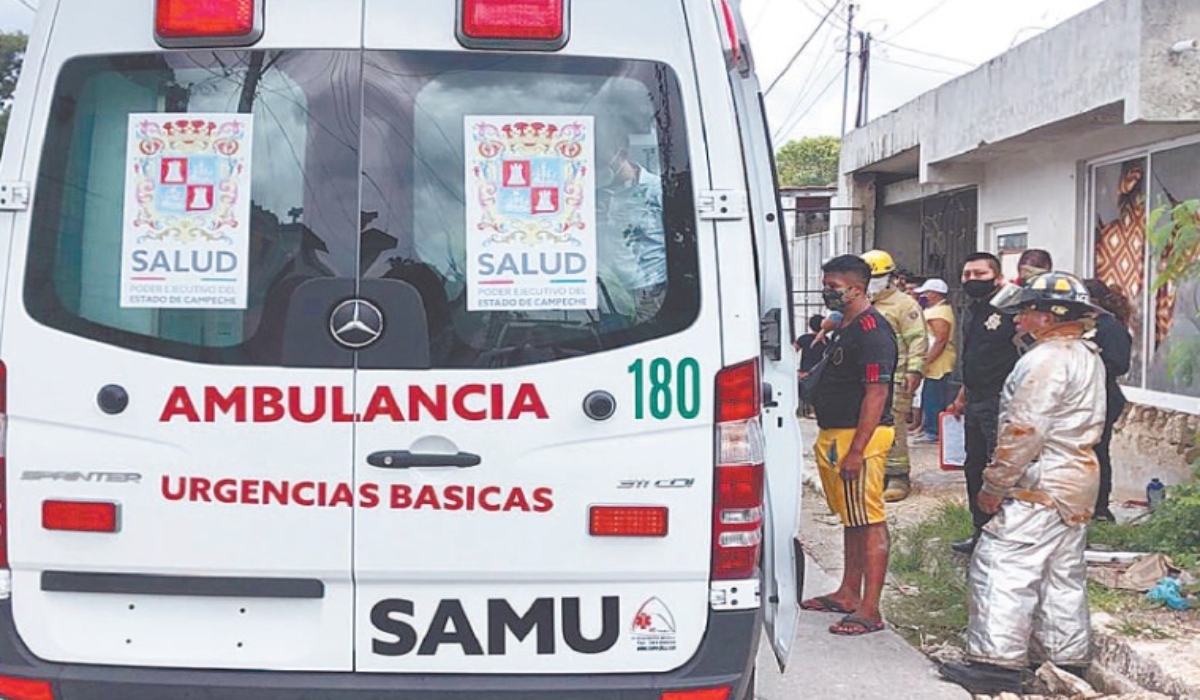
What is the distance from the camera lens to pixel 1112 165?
31.4ft

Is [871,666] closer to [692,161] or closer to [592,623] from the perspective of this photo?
[592,623]

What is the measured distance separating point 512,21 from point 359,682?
1670 millimetres

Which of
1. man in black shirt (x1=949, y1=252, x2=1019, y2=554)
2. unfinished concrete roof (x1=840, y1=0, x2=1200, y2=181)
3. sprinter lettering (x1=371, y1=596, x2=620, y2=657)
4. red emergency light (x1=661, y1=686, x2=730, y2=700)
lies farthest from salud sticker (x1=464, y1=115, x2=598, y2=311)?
unfinished concrete roof (x1=840, y1=0, x2=1200, y2=181)

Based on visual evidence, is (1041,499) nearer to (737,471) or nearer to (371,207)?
(737,471)

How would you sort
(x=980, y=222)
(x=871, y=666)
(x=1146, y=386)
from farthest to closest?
1. (x=980, y=222)
2. (x=1146, y=386)
3. (x=871, y=666)

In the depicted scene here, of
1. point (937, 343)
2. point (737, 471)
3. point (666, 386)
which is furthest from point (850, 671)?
point (937, 343)

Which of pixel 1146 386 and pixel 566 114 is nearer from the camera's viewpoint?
pixel 566 114

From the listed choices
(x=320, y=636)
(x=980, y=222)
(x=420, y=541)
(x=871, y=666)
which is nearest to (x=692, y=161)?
(x=420, y=541)

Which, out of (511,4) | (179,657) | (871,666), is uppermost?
(511,4)

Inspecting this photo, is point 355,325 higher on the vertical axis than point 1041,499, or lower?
higher

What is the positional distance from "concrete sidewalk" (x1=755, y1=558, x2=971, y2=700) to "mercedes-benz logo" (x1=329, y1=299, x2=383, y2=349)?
260cm

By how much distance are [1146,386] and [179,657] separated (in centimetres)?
758

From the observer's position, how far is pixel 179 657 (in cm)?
325

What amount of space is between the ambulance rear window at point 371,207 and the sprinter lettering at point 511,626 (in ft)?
2.01
